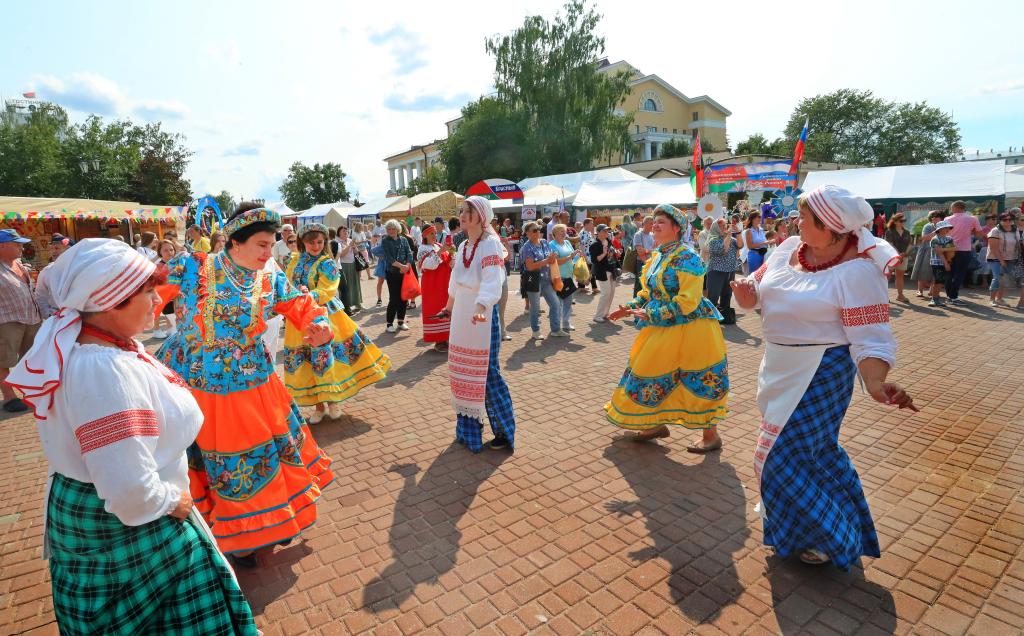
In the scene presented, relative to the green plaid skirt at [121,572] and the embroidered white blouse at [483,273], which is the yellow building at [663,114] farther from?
the green plaid skirt at [121,572]

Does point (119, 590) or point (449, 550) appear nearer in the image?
point (119, 590)

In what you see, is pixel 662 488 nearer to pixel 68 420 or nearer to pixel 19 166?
pixel 68 420

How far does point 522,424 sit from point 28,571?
376cm

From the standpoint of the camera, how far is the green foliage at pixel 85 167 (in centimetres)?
3447

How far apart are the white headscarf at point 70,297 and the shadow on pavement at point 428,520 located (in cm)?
197

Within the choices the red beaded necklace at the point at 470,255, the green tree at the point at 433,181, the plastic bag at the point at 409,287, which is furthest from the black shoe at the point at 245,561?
the green tree at the point at 433,181

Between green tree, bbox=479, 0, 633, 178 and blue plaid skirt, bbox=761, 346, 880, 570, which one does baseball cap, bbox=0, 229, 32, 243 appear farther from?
green tree, bbox=479, 0, 633, 178

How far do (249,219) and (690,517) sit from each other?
3.39 metres

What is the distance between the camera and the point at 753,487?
4125 millimetres

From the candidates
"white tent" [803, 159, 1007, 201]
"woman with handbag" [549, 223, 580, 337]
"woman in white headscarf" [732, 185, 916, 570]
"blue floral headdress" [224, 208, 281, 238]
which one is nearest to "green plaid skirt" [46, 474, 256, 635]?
"blue floral headdress" [224, 208, 281, 238]

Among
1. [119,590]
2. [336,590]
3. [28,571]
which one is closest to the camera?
[119,590]

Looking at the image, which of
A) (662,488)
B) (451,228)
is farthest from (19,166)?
(662,488)

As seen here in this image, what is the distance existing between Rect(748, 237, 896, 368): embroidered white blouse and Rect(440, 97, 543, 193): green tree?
36.2 meters

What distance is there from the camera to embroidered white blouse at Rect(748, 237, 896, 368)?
2.65 meters
